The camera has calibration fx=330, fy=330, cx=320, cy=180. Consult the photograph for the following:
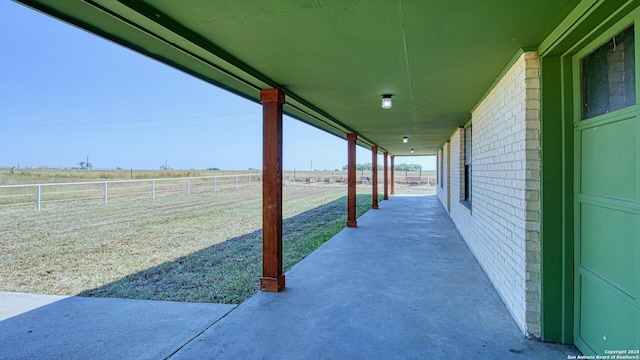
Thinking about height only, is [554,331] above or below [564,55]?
below

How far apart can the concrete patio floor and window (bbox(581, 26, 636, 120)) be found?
1.84m

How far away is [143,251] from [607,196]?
21.1ft

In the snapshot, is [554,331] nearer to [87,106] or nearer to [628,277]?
[628,277]

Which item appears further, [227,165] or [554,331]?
[227,165]

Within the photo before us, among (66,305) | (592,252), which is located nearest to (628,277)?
(592,252)

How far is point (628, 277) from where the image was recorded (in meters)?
1.94

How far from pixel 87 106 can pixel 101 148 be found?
7.38m

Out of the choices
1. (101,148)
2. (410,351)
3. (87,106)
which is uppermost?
(87,106)

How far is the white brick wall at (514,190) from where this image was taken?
2.73 m

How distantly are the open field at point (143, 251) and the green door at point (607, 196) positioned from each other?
3161 mm

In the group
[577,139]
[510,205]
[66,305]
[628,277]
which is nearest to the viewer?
[628,277]

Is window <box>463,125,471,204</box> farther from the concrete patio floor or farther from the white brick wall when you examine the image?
the concrete patio floor

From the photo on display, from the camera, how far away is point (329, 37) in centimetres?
257

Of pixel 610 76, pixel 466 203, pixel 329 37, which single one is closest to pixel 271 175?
pixel 329 37
